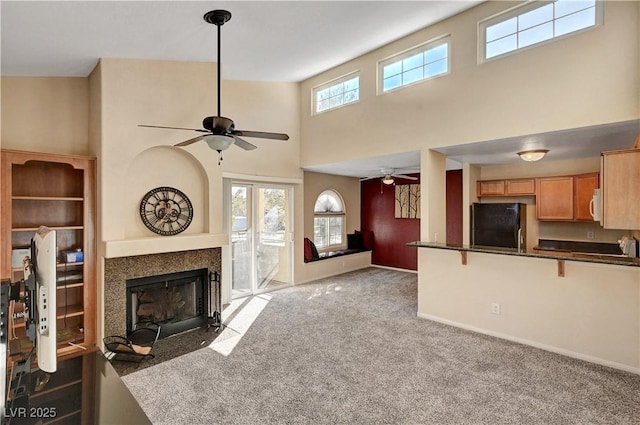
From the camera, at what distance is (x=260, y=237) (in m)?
5.83

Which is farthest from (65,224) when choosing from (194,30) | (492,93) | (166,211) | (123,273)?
(492,93)

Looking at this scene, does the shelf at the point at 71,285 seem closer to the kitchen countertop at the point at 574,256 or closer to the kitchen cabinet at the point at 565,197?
the kitchen countertop at the point at 574,256

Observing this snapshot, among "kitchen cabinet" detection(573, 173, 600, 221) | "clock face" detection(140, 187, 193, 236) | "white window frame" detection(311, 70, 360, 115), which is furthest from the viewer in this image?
"white window frame" detection(311, 70, 360, 115)

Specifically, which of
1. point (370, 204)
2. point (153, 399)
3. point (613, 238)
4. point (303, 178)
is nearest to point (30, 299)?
point (153, 399)

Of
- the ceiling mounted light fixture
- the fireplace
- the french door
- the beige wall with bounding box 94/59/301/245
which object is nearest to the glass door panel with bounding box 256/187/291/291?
the french door

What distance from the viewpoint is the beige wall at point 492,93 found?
3033 mm

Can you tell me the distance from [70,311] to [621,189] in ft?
19.8

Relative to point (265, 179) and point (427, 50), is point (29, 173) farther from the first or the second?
point (427, 50)

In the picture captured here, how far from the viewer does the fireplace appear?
392cm

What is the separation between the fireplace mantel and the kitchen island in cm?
292

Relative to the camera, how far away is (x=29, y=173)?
139 inches

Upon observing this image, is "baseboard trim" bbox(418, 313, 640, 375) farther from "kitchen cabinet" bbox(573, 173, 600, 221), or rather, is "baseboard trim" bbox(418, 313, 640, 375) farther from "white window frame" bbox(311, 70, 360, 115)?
"white window frame" bbox(311, 70, 360, 115)

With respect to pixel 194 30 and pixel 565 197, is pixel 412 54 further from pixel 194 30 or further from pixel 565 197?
pixel 565 197

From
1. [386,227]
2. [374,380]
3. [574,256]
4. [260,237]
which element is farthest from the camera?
[386,227]
